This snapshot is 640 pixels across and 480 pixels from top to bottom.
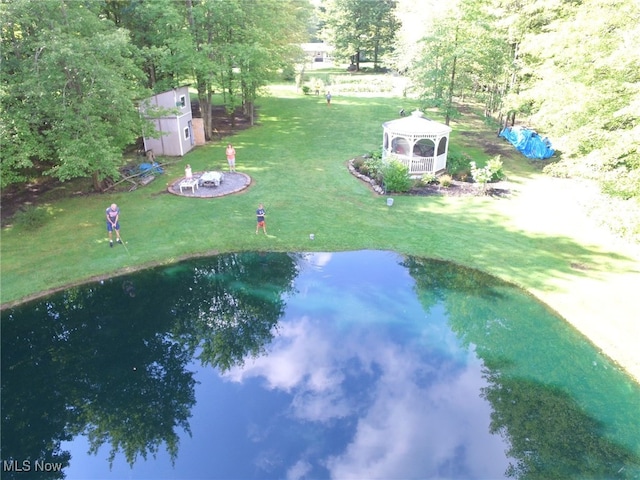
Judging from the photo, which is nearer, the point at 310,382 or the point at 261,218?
the point at 310,382

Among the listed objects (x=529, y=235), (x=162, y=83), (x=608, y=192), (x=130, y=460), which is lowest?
(x=130, y=460)

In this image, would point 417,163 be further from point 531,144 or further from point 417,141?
point 531,144

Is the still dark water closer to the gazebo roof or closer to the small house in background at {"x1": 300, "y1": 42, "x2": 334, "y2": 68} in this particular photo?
the gazebo roof

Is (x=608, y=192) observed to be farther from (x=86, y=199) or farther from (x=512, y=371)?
(x=86, y=199)

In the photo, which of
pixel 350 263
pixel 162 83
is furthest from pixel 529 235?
pixel 162 83

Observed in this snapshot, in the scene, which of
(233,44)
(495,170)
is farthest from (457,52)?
(233,44)

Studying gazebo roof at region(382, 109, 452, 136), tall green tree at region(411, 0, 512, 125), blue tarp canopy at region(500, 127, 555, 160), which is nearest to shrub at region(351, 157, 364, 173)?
gazebo roof at region(382, 109, 452, 136)
